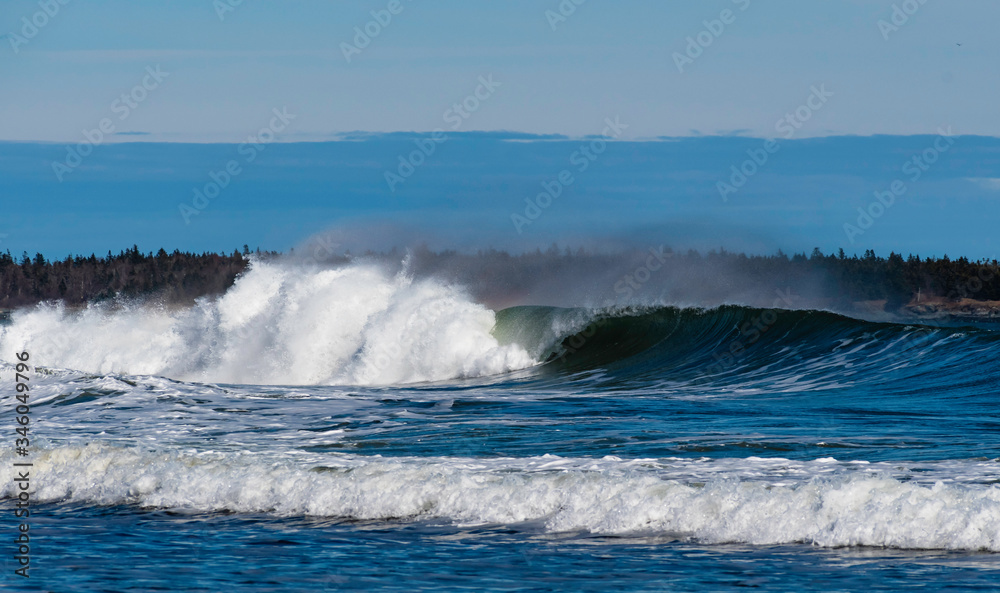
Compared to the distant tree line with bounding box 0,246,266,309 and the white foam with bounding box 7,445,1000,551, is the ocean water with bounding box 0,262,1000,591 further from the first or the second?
the distant tree line with bounding box 0,246,266,309

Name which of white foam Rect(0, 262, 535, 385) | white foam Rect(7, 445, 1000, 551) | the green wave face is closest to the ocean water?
white foam Rect(7, 445, 1000, 551)

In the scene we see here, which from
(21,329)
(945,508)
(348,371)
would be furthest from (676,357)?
(21,329)

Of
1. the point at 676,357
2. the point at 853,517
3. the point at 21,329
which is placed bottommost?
the point at 853,517

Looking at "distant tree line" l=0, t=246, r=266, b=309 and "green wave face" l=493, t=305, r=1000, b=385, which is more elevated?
"distant tree line" l=0, t=246, r=266, b=309

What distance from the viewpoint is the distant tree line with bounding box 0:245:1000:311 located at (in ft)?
97.1

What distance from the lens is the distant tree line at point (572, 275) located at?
2961 cm

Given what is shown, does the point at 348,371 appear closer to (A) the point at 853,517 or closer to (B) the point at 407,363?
(B) the point at 407,363

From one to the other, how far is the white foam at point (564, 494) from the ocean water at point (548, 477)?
2 cm

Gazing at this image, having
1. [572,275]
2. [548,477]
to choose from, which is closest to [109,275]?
[572,275]

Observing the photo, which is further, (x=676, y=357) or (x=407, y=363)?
(x=407, y=363)

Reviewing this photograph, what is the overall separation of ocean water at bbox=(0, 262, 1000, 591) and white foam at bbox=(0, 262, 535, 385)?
3.31 m

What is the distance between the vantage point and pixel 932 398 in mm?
15289

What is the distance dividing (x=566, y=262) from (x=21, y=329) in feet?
59.1

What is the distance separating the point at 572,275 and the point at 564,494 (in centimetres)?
2350
